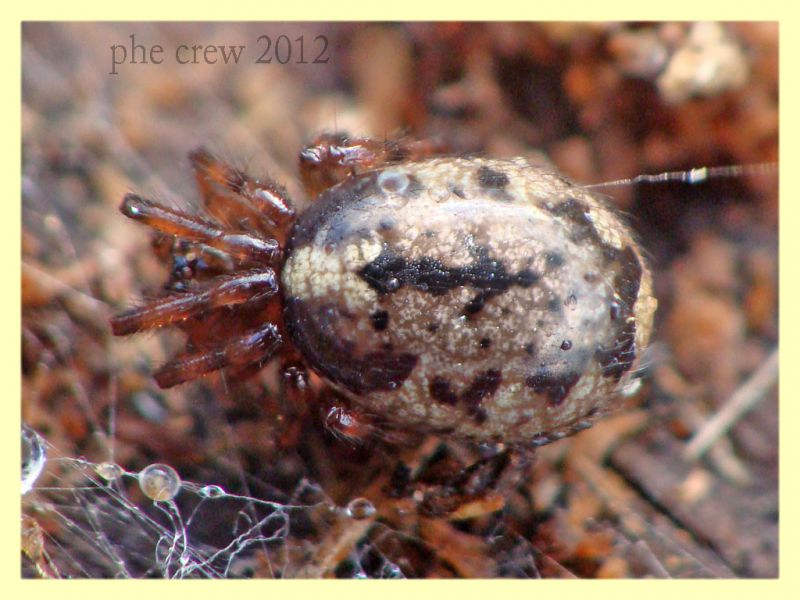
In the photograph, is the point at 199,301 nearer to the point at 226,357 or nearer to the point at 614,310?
the point at 226,357

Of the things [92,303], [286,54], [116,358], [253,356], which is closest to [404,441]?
[253,356]

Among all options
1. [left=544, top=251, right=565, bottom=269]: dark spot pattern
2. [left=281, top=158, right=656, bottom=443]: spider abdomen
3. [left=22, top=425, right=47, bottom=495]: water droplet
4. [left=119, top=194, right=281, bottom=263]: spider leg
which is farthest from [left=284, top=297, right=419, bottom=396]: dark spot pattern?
[left=22, top=425, right=47, bottom=495]: water droplet

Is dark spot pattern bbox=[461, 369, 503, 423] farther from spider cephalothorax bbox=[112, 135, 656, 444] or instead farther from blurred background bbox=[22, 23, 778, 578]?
blurred background bbox=[22, 23, 778, 578]

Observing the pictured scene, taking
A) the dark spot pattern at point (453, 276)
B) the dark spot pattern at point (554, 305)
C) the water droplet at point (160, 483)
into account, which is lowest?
the water droplet at point (160, 483)

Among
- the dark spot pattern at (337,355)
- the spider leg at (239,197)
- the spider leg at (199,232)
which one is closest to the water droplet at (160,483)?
the dark spot pattern at (337,355)

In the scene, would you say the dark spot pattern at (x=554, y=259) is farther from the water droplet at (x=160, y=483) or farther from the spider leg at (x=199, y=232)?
the water droplet at (x=160, y=483)

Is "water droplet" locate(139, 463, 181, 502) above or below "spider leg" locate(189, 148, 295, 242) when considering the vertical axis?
below
